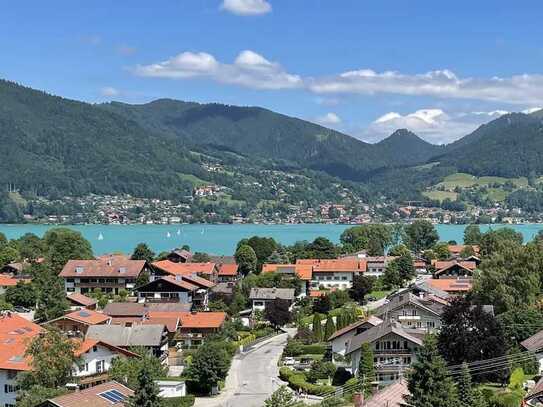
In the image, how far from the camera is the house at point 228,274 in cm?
6481

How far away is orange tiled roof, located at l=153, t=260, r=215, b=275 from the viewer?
57375 mm

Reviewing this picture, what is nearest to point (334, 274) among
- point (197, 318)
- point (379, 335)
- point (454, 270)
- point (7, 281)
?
point (454, 270)

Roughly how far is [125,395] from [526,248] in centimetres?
2722

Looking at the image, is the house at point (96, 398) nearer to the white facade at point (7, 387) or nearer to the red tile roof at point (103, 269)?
the white facade at point (7, 387)

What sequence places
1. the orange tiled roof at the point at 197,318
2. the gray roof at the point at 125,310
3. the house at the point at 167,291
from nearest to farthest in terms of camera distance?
the orange tiled roof at the point at 197,318 → the gray roof at the point at 125,310 → the house at the point at 167,291

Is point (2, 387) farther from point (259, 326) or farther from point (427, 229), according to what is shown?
point (427, 229)

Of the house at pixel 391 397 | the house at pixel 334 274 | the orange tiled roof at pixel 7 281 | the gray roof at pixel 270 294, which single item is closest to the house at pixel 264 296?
the gray roof at pixel 270 294

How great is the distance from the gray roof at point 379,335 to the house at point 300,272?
25610 millimetres

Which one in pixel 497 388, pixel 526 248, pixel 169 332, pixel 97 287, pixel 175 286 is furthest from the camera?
pixel 97 287

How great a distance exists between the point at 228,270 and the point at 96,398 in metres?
44.8

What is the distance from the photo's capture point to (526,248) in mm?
43469

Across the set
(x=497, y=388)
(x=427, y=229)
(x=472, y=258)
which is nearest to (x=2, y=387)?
(x=497, y=388)

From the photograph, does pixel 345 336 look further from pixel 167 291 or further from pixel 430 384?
pixel 167 291

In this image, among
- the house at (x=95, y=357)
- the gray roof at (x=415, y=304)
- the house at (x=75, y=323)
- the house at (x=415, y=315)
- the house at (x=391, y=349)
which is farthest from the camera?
the gray roof at (x=415, y=304)
